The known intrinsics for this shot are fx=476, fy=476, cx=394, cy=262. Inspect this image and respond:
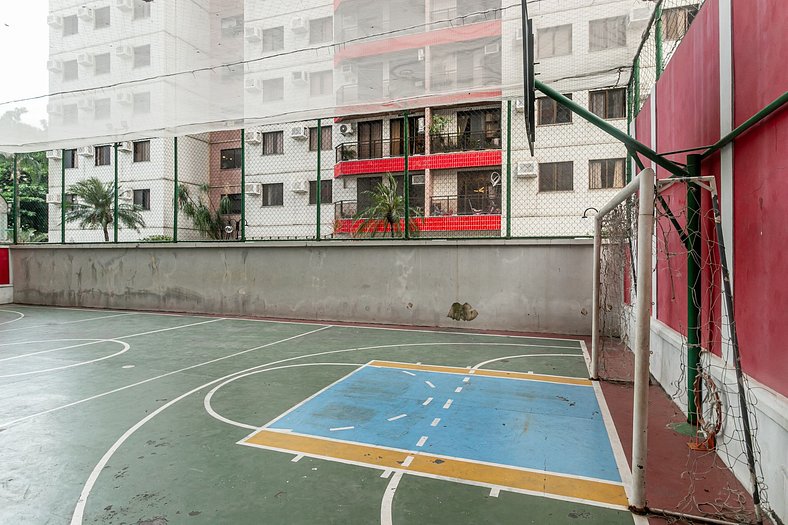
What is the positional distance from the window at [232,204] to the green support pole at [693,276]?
16965mm

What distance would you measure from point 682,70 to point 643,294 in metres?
2.82

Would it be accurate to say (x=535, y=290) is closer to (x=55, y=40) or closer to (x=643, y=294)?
(x=643, y=294)

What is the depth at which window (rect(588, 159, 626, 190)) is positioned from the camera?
11.6m

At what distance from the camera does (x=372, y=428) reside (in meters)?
3.82

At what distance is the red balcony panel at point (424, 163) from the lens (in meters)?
15.9

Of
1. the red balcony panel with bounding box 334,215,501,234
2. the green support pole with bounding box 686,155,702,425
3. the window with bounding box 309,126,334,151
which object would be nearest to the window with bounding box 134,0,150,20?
the red balcony panel with bounding box 334,215,501,234

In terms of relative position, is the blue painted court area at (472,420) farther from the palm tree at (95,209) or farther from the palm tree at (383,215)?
the palm tree at (95,209)

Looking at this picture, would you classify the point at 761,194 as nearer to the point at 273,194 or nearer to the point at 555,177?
the point at 555,177

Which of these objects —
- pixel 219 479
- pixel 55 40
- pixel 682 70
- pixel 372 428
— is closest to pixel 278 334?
pixel 372 428

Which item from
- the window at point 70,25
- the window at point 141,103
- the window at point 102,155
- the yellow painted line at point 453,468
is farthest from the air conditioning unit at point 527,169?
the window at point 102,155

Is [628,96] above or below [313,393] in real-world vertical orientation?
above

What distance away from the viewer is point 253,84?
9.55 metres

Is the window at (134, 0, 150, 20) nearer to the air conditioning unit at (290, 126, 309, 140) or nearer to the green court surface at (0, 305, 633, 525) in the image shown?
the air conditioning unit at (290, 126, 309, 140)

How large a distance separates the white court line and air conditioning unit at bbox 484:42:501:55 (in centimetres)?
745
